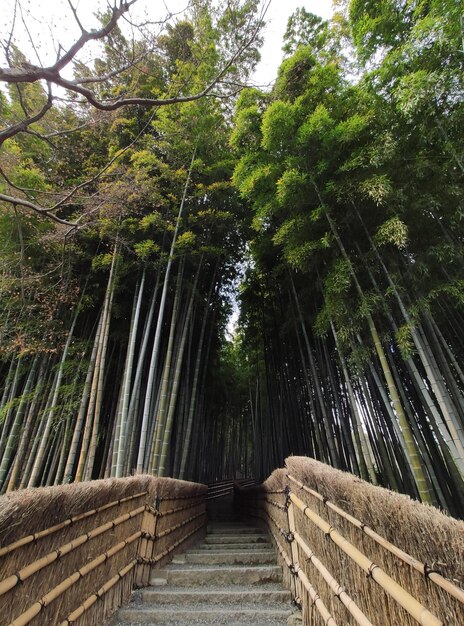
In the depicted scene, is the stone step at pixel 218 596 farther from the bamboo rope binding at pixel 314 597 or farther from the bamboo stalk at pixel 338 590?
the bamboo stalk at pixel 338 590

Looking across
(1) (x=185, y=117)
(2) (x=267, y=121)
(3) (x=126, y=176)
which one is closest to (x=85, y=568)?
(3) (x=126, y=176)

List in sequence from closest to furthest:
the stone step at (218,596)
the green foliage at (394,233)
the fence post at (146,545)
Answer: the stone step at (218,596), the fence post at (146,545), the green foliage at (394,233)

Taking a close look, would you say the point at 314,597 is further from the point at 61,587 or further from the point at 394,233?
the point at 394,233

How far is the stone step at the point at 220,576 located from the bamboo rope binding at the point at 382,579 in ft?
3.76

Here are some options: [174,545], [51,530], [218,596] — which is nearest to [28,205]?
[51,530]

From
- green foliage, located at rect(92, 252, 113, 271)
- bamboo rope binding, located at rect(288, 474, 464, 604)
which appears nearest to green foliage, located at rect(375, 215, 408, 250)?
bamboo rope binding, located at rect(288, 474, 464, 604)

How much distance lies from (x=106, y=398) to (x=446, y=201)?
5.61m

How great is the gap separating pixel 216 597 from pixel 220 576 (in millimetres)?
321

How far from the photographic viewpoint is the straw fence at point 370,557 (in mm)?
656

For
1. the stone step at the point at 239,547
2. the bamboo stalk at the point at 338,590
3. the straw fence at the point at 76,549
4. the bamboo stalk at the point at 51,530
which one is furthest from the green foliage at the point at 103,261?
the bamboo stalk at the point at 338,590

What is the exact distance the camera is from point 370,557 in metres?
1.00

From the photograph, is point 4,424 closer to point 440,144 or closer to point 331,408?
point 331,408

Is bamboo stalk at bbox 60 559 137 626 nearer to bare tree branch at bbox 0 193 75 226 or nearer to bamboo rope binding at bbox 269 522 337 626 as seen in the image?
bamboo rope binding at bbox 269 522 337 626

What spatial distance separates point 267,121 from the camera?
A: 326cm
